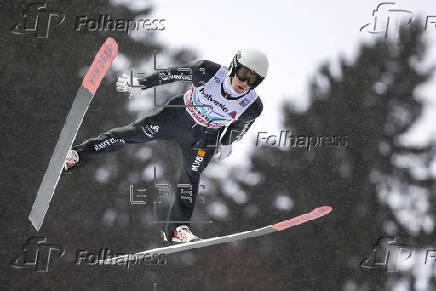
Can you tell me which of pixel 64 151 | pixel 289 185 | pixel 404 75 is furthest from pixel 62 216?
pixel 64 151

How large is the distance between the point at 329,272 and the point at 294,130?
4.98 meters

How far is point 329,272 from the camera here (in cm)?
2473

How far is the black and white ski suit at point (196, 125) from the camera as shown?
8.52m

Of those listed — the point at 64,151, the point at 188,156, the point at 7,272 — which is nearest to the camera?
the point at 64,151

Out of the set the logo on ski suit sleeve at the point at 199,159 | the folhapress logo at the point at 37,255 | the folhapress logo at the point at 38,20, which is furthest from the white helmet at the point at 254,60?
the folhapress logo at the point at 37,255

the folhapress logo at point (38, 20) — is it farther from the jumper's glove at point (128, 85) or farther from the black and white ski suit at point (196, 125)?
the jumper's glove at point (128, 85)

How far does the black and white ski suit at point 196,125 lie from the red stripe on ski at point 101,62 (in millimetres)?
863

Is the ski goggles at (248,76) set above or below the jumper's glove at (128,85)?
above

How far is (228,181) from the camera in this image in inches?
968

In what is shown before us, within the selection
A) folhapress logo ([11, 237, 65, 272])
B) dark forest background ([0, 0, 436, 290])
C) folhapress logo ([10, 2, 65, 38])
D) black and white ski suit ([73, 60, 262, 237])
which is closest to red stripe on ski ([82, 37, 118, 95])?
black and white ski suit ([73, 60, 262, 237])

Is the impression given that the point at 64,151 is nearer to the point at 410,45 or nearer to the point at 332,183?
the point at 332,183

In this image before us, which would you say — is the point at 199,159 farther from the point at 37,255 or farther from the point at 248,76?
the point at 37,255

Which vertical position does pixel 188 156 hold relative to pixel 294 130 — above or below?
above

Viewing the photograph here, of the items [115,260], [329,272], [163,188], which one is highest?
[163,188]
